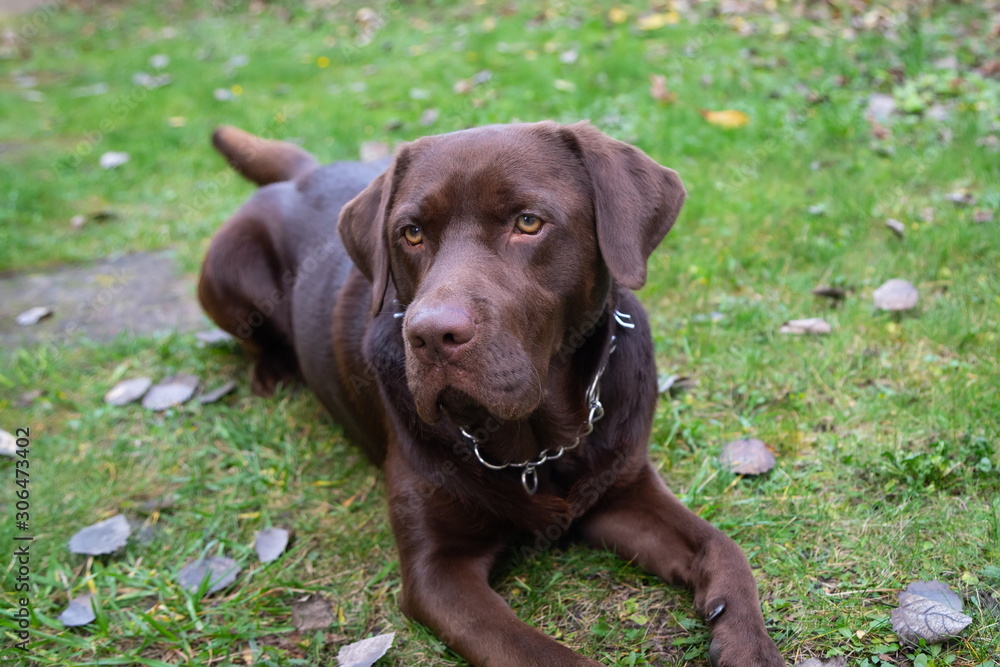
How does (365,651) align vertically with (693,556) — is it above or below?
below

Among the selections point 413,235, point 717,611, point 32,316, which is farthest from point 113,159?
point 717,611

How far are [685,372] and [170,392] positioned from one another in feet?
7.92

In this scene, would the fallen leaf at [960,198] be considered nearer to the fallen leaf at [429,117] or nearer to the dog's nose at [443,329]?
the dog's nose at [443,329]

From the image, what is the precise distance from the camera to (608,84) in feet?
21.5

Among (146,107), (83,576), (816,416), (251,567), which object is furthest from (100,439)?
(146,107)

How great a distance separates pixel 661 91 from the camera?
620 centimetres

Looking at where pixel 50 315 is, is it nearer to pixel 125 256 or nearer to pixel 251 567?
pixel 125 256

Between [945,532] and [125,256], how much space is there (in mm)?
5047

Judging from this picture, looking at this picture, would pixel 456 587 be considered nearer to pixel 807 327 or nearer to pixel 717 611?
pixel 717 611

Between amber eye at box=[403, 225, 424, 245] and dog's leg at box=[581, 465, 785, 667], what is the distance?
1.01 meters

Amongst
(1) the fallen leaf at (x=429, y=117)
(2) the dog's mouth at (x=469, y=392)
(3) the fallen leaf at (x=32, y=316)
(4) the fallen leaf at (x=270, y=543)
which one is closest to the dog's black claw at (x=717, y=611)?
(2) the dog's mouth at (x=469, y=392)

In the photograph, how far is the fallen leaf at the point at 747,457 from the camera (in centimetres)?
294

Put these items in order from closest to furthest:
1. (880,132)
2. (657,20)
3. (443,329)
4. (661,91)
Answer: (443,329) < (880,132) < (661,91) < (657,20)

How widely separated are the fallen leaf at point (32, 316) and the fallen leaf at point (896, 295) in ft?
14.7
